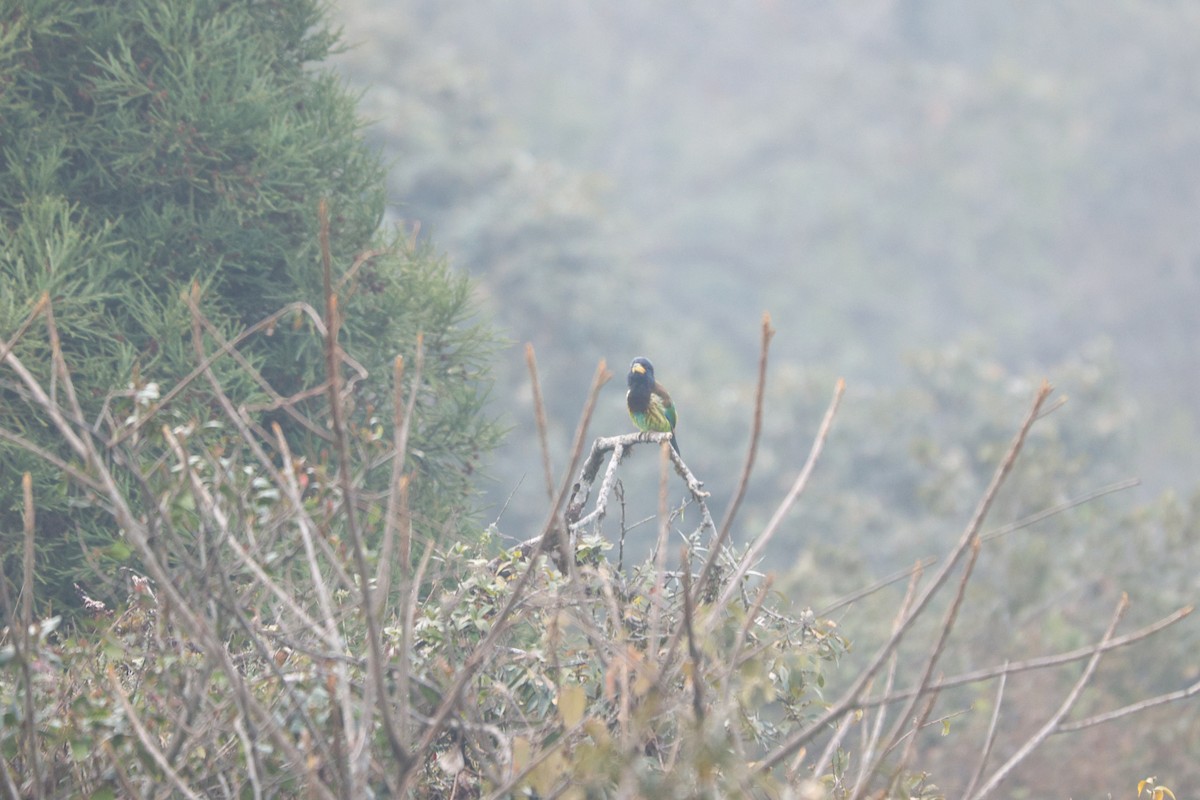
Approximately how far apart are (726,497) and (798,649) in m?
15.2

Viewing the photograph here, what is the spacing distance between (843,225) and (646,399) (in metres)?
27.8

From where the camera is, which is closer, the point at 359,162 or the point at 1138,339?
the point at 359,162

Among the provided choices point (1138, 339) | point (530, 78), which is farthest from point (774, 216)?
point (1138, 339)

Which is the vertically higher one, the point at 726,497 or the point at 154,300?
the point at 154,300

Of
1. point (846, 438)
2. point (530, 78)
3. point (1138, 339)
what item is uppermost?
point (530, 78)

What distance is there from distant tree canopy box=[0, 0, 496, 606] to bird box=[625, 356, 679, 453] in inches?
27.9

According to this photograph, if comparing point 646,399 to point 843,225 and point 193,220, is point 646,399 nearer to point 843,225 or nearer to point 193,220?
point 193,220

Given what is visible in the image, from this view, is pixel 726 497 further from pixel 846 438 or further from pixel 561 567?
pixel 561 567

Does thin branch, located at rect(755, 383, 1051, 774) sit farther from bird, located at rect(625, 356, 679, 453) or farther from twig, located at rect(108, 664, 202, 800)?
bird, located at rect(625, 356, 679, 453)

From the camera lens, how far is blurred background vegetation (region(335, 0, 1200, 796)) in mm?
15398

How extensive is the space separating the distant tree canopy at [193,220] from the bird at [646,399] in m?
0.71

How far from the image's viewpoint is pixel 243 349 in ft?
16.1

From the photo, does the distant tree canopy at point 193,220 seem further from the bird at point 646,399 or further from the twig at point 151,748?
the twig at point 151,748

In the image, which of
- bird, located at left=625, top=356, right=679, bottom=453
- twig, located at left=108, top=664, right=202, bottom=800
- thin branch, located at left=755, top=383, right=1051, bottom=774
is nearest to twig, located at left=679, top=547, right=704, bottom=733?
thin branch, located at left=755, top=383, right=1051, bottom=774
